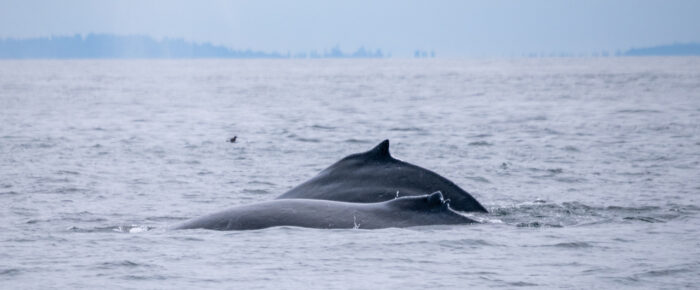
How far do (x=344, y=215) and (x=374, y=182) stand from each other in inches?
45.8

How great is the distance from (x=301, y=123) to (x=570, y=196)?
21822 mm

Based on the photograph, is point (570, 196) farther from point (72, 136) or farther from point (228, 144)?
point (72, 136)

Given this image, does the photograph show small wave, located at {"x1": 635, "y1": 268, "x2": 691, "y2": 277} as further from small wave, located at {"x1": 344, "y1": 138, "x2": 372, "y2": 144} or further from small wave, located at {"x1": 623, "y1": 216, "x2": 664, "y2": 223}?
small wave, located at {"x1": 344, "y1": 138, "x2": 372, "y2": 144}

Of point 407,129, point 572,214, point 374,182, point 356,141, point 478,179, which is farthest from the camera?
point 407,129

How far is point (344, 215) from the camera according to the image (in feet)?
35.4

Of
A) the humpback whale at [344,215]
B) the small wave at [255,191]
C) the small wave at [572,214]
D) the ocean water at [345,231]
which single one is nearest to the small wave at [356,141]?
the ocean water at [345,231]

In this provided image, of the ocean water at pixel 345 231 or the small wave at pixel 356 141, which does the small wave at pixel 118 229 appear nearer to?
the ocean water at pixel 345 231

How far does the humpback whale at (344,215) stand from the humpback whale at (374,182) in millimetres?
610

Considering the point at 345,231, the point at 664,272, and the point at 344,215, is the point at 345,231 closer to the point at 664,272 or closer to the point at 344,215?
the point at 344,215

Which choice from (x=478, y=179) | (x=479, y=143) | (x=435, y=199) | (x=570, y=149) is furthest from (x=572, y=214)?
(x=479, y=143)

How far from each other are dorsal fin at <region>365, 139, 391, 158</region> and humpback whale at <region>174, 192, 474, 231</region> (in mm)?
985

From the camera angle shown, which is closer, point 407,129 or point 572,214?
point 572,214

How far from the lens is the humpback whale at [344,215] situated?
10.8m

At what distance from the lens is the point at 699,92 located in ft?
188
